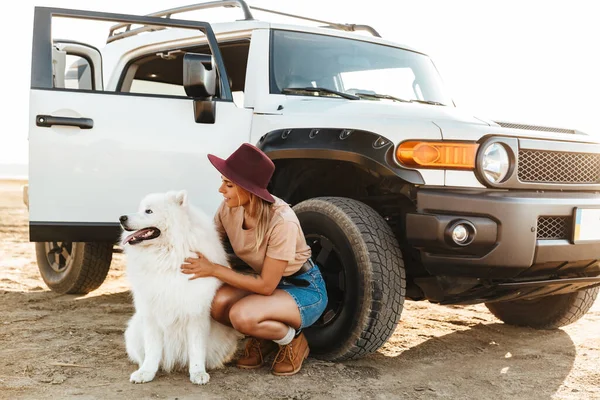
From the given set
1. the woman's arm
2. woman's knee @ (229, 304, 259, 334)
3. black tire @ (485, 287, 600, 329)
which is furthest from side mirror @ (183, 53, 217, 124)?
black tire @ (485, 287, 600, 329)

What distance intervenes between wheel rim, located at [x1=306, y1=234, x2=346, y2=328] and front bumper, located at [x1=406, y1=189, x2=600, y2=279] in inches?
22.4

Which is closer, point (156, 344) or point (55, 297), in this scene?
point (156, 344)

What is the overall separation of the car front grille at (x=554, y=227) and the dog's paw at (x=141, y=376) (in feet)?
7.13

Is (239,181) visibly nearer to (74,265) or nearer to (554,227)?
(554,227)

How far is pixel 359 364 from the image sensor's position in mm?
3846

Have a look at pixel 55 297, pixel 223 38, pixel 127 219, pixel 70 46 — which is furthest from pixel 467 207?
pixel 55 297

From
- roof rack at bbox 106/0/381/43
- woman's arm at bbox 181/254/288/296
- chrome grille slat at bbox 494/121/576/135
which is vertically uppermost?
roof rack at bbox 106/0/381/43

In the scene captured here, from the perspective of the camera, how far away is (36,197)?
4.16 metres

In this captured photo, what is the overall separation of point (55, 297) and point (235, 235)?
304 cm

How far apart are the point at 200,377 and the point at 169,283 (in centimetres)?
52

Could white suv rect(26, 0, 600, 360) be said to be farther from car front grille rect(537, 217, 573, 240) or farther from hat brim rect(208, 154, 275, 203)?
hat brim rect(208, 154, 275, 203)

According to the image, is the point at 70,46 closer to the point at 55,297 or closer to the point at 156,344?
the point at 55,297

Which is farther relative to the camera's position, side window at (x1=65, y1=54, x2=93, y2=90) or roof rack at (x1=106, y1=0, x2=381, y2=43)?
side window at (x1=65, y1=54, x2=93, y2=90)

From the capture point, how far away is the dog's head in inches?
132
